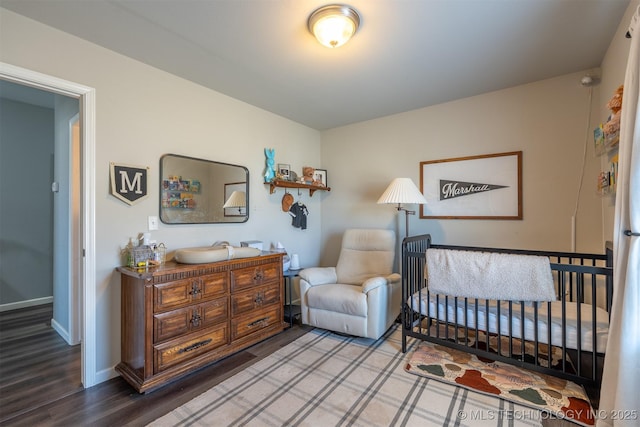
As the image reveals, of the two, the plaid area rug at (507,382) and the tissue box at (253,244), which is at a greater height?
the tissue box at (253,244)

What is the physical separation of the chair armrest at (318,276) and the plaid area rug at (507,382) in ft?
3.54

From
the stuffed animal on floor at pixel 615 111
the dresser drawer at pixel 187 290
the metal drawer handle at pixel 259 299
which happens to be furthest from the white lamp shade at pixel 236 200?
the stuffed animal on floor at pixel 615 111

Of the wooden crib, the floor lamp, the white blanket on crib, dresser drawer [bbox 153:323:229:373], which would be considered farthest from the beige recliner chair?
dresser drawer [bbox 153:323:229:373]

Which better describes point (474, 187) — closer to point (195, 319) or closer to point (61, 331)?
point (195, 319)

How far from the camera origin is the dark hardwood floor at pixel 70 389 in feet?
5.23

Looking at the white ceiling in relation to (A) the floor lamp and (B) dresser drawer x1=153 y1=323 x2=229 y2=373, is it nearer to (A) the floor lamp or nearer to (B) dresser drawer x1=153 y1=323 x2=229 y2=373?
(A) the floor lamp

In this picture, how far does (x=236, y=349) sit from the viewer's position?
229 cm

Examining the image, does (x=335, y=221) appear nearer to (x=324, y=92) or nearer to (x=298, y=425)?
(x=324, y=92)

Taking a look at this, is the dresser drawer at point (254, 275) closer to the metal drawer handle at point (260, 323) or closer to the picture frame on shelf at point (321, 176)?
the metal drawer handle at point (260, 323)

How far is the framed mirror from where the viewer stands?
2.33m

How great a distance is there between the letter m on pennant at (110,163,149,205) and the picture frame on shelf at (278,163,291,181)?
4.65 feet

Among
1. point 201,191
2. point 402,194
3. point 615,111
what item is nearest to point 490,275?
point 402,194

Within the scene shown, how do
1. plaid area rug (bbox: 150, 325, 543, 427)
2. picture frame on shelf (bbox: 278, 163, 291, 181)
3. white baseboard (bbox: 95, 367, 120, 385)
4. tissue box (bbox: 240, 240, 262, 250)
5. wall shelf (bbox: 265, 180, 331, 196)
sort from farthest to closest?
picture frame on shelf (bbox: 278, 163, 291, 181), wall shelf (bbox: 265, 180, 331, 196), tissue box (bbox: 240, 240, 262, 250), white baseboard (bbox: 95, 367, 120, 385), plaid area rug (bbox: 150, 325, 543, 427)

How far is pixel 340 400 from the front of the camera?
1.71 m
